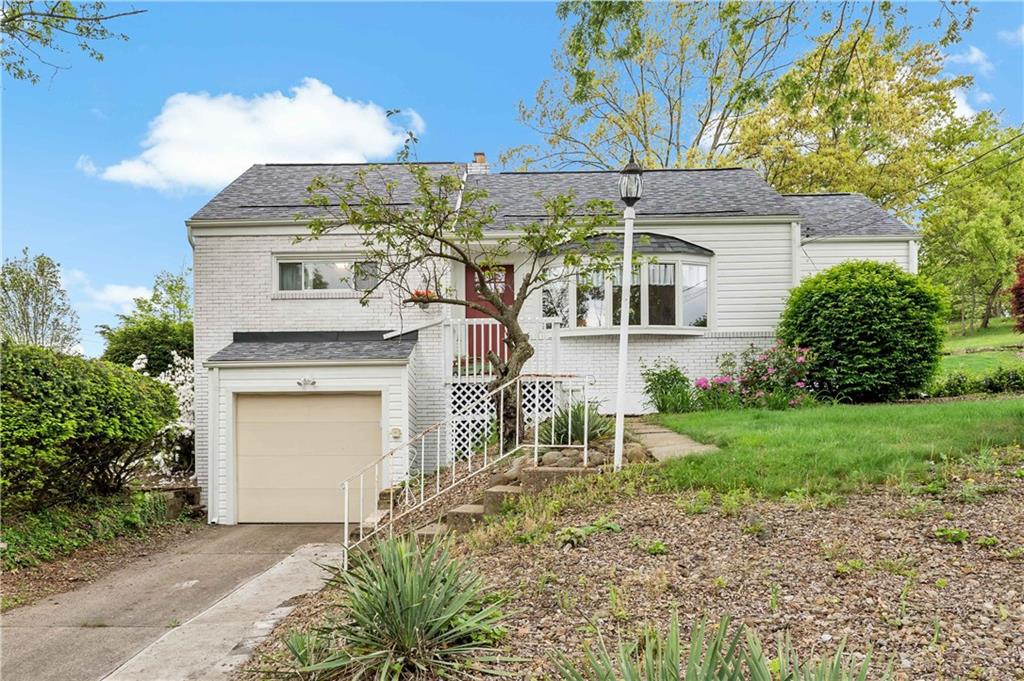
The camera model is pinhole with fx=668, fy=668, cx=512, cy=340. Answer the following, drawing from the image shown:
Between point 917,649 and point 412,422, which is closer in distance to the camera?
point 917,649

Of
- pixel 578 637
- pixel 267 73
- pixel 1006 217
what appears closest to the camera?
pixel 578 637

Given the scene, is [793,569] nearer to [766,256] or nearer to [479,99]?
[766,256]

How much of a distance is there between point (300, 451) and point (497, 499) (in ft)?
18.0

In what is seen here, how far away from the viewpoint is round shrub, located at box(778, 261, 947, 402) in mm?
11250

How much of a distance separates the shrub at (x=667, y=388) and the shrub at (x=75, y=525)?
8.08 meters

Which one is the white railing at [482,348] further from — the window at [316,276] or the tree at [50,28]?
the tree at [50,28]

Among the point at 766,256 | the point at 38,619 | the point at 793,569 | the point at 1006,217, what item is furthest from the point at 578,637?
the point at 1006,217

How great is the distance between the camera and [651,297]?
1220 cm

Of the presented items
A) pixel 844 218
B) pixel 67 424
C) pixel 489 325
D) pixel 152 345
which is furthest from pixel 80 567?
pixel 844 218

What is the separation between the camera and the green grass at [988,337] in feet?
73.8

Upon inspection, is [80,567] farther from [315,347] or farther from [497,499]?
[497,499]

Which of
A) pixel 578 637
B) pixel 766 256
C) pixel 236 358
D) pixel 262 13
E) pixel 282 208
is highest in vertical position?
pixel 262 13

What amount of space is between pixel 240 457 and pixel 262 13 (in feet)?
21.7

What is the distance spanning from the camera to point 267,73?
44.7ft
